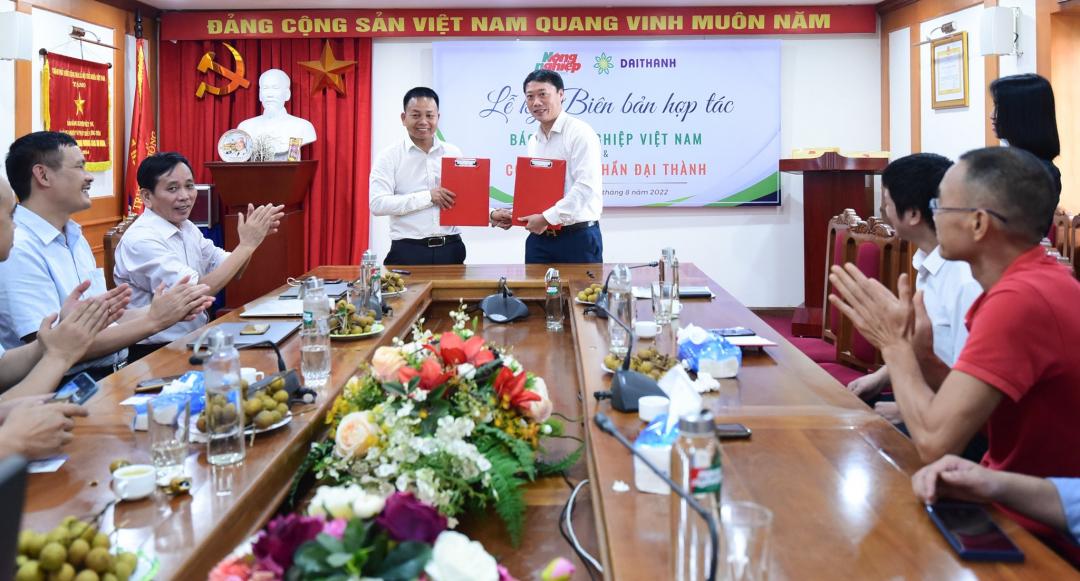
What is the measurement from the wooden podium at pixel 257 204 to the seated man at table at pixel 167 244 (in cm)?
229

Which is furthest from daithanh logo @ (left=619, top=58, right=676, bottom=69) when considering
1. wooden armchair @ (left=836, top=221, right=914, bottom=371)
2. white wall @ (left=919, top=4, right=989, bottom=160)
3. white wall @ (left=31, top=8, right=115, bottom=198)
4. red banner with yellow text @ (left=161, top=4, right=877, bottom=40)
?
wooden armchair @ (left=836, top=221, right=914, bottom=371)

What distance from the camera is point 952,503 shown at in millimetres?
1356

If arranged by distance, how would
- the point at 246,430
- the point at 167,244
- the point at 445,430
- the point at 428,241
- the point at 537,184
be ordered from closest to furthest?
the point at 445,430 < the point at 246,430 < the point at 167,244 < the point at 537,184 < the point at 428,241

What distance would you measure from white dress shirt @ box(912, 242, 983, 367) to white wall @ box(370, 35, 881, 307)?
15.0 feet

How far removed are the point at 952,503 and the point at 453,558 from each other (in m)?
0.81

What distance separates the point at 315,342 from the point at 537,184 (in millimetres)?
2328

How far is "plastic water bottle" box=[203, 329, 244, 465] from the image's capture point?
1569 millimetres

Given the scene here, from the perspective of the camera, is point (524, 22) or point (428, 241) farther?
point (524, 22)

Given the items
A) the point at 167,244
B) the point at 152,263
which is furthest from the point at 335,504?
the point at 167,244

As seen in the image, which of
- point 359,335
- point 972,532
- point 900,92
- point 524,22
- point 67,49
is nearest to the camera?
point 972,532

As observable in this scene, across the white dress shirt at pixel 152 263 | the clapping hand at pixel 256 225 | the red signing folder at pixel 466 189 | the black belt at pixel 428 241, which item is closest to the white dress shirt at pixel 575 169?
the red signing folder at pixel 466 189

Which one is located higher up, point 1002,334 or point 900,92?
point 900,92

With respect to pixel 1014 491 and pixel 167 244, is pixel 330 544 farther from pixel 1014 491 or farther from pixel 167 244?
pixel 167 244

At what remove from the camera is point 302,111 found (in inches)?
270
